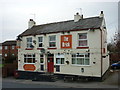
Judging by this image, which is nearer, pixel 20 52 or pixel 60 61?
pixel 60 61

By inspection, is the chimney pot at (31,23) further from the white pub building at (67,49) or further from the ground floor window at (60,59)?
the ground floor window at (60,59)

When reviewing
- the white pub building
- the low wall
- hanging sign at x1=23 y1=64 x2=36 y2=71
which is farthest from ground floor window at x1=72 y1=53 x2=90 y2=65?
the low wall

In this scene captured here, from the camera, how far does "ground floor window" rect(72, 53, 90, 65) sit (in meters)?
17.7

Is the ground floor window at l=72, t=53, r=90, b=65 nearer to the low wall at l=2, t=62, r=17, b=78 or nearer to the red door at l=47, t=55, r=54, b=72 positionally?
the red door at l=47, t=55, r=54, b=72

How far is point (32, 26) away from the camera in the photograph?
2588 cm

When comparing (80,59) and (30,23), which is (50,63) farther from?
(30,23)

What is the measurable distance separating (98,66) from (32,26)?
13.8m

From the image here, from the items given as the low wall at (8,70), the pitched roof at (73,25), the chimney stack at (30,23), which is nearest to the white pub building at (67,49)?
the pitched roof at (73,25)

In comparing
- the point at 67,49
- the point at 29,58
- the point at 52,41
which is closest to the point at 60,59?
the point at 67,49

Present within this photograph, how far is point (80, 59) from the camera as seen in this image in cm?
1817

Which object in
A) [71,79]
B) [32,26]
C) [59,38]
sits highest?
[32,26]

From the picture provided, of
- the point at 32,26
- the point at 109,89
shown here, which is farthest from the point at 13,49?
the point at 109,89

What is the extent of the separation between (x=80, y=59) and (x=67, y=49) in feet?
6.94

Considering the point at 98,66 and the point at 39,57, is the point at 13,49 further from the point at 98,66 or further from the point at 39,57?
the point at 98,66
